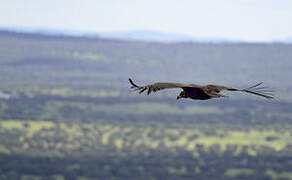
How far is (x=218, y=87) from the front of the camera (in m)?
18.2

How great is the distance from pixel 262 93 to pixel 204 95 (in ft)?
4.72

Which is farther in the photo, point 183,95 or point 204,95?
point 183,95

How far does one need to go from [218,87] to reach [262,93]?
3.49ft

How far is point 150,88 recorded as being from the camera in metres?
18.4

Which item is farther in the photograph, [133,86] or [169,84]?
[133,86]

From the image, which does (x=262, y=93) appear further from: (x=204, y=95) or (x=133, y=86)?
(x=133, y=86)

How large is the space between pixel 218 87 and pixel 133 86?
2168 mm

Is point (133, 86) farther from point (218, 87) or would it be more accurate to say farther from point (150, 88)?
point (218, 87)

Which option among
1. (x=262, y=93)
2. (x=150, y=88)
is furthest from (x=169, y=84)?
(x=262, y=93)

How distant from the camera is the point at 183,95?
18984mm

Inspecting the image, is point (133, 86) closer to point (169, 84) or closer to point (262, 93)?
point (169, 84)

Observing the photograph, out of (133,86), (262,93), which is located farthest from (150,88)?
Result: (262,93)

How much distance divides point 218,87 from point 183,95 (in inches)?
43.8

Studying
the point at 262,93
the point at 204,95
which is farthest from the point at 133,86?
the point at 262,93
